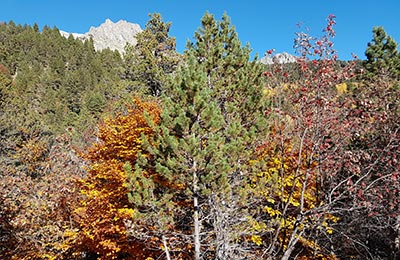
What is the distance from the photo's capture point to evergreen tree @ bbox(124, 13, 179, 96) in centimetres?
2325

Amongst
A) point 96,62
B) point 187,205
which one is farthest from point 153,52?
point 96,62

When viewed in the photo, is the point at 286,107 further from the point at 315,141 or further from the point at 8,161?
the point at 8,161

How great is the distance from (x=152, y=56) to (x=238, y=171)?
1617 centimetres

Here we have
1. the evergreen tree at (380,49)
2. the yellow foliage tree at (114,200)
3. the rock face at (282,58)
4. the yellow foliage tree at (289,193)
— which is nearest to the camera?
the yellow foliage tree at (289,193)

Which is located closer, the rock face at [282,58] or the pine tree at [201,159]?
the rock face at [282,58]

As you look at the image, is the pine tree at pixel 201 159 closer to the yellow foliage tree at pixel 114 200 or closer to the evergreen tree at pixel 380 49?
the yellow foliage tree at pixel 114 200

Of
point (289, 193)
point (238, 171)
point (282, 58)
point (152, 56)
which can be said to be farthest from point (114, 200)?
point (152, 56)

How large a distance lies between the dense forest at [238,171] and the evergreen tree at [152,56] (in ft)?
2.11

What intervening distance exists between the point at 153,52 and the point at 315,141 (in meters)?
18.9

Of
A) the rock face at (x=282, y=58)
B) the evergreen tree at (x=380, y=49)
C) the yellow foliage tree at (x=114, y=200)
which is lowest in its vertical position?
the yellow foliage tree at (x=114, y=200)

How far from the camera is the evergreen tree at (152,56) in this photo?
23.2m

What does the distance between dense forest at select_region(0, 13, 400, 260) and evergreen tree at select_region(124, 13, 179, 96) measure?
0.64 meters

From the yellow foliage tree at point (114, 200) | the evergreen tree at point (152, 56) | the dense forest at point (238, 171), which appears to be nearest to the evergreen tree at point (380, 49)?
the dense forest at point (238, 171)

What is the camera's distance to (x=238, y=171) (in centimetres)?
928
